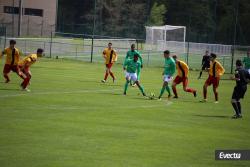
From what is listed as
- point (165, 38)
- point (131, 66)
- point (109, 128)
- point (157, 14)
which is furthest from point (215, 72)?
point (157, 14)

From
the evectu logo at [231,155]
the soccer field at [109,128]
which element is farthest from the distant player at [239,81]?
the evectu logo at [231,155]

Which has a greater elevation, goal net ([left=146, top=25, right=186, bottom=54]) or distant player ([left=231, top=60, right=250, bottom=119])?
goal net ([left=146, top=25, right=186, bottom=54])

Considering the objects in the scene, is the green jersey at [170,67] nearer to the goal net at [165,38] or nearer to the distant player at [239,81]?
the distant player at [239,81]

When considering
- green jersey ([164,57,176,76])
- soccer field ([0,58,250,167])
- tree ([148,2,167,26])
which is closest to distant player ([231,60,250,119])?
soccer field ([0,58,250,167])

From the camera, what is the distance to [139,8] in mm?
64438

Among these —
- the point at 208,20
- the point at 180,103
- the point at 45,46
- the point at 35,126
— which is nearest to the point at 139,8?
the point at 208,20

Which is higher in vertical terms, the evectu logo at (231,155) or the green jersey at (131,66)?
the green jersey at (131,66)

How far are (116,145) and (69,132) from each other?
188cm

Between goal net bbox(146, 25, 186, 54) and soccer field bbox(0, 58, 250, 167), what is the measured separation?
30.6m

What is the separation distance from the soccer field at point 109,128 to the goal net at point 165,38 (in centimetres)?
3059

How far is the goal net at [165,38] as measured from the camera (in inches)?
2441

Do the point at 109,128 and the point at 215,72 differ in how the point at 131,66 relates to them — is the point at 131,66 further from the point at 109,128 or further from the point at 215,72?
the point at 109,128

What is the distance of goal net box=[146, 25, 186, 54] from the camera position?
203 feet

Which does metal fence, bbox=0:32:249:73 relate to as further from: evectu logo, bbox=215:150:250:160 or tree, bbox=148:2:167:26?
evectu logo, bbox=215:150:250:160
